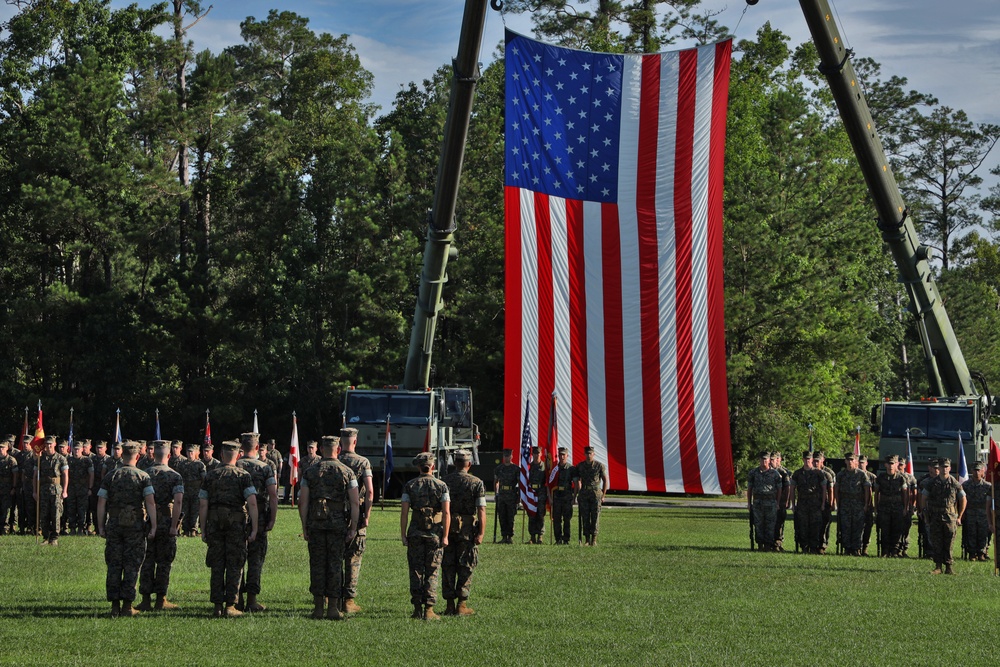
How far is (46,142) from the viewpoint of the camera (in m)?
48.0

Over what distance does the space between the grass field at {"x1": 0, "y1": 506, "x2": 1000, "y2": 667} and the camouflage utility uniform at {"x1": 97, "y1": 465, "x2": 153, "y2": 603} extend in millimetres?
339

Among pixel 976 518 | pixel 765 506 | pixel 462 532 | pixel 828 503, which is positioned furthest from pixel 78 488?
pixel 976 518

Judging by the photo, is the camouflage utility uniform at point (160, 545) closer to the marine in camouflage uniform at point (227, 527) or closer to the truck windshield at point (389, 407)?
the marine in camouflage uniform at point (227, 527)

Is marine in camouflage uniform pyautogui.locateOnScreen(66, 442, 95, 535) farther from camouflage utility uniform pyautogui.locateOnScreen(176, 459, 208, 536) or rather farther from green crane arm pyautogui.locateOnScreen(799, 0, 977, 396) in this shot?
green crane arm pyautogui.locateOnScreen(799, 0, 977, 396)

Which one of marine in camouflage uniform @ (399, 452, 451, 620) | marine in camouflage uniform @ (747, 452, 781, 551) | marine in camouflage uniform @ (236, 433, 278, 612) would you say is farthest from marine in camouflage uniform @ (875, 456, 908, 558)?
marine in camouflage uniform @ (236, 433, 278, 612)

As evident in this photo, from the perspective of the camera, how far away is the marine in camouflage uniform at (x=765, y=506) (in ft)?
67.9

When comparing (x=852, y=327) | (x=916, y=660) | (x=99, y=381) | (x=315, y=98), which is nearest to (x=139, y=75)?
(x=315, y=98)

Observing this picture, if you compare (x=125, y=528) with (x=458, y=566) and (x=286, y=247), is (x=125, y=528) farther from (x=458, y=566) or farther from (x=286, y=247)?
(x=286, y=247)

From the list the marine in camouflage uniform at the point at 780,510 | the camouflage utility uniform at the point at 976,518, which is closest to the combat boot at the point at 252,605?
the marine in camouflage uniform at the point at 780,510

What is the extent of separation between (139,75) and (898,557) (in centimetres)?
4673

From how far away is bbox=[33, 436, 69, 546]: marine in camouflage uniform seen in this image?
20.4 meters

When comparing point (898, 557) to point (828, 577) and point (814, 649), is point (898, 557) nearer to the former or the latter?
point (828, 577)

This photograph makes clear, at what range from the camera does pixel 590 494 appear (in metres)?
20.9

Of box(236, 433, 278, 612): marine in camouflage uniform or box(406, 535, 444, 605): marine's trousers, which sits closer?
box(406, 535, 444, 605): marine's trousers
